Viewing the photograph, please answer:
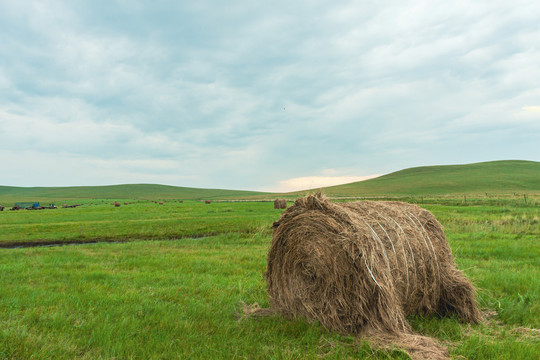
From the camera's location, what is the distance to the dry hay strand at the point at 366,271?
199 inches

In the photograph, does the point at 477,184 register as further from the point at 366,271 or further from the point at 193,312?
the point at 193,312

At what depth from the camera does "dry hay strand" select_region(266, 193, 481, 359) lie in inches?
199

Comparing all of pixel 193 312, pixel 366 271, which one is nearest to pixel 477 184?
pixel 366 271

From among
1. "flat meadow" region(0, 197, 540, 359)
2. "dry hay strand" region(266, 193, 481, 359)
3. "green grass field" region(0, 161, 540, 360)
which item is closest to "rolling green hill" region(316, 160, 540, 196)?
"green grass field" region(0, 161, 540, 360)

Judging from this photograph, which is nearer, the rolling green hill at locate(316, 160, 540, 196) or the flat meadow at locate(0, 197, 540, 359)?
the flat meadow at locate(0, 197, 540, 359)

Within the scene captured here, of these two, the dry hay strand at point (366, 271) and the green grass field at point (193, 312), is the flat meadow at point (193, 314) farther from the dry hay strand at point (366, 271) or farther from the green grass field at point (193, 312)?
the dry hay strand at point (366, 271)

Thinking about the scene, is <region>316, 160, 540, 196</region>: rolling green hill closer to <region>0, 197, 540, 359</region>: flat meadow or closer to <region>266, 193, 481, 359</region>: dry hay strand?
<region>0, 197, 540, 359</region>: flat meadow

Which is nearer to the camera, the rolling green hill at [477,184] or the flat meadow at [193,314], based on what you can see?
the flat meadow at [193,314]

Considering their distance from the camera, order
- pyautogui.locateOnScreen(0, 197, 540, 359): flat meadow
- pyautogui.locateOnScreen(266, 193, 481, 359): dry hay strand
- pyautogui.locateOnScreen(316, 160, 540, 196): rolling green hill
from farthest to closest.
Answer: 1. pyautogui.locateOnScreen(316, 160, 540, 196): rolling green hill
2. pyautogui.locateOnScreen(266, 193, 481, 359): dry hay strand
3. pyautogui.locateOnScreen(0, 197, 540, 359): flat meadow

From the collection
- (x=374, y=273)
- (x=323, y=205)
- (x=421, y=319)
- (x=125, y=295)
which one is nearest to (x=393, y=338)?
(x=374, y=273)

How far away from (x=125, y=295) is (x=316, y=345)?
13.8ft

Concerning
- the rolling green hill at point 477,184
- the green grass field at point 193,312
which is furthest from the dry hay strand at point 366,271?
the rolling green hill at point 477,184

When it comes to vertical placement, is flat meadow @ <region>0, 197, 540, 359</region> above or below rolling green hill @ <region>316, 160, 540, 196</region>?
below

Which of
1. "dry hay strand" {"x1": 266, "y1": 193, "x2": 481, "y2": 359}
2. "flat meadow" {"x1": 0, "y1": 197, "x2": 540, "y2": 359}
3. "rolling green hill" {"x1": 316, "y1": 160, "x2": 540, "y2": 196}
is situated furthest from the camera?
"rolling green hill" {"x1": 316, "y1": 160, "x2": 540, "y2": 196}
